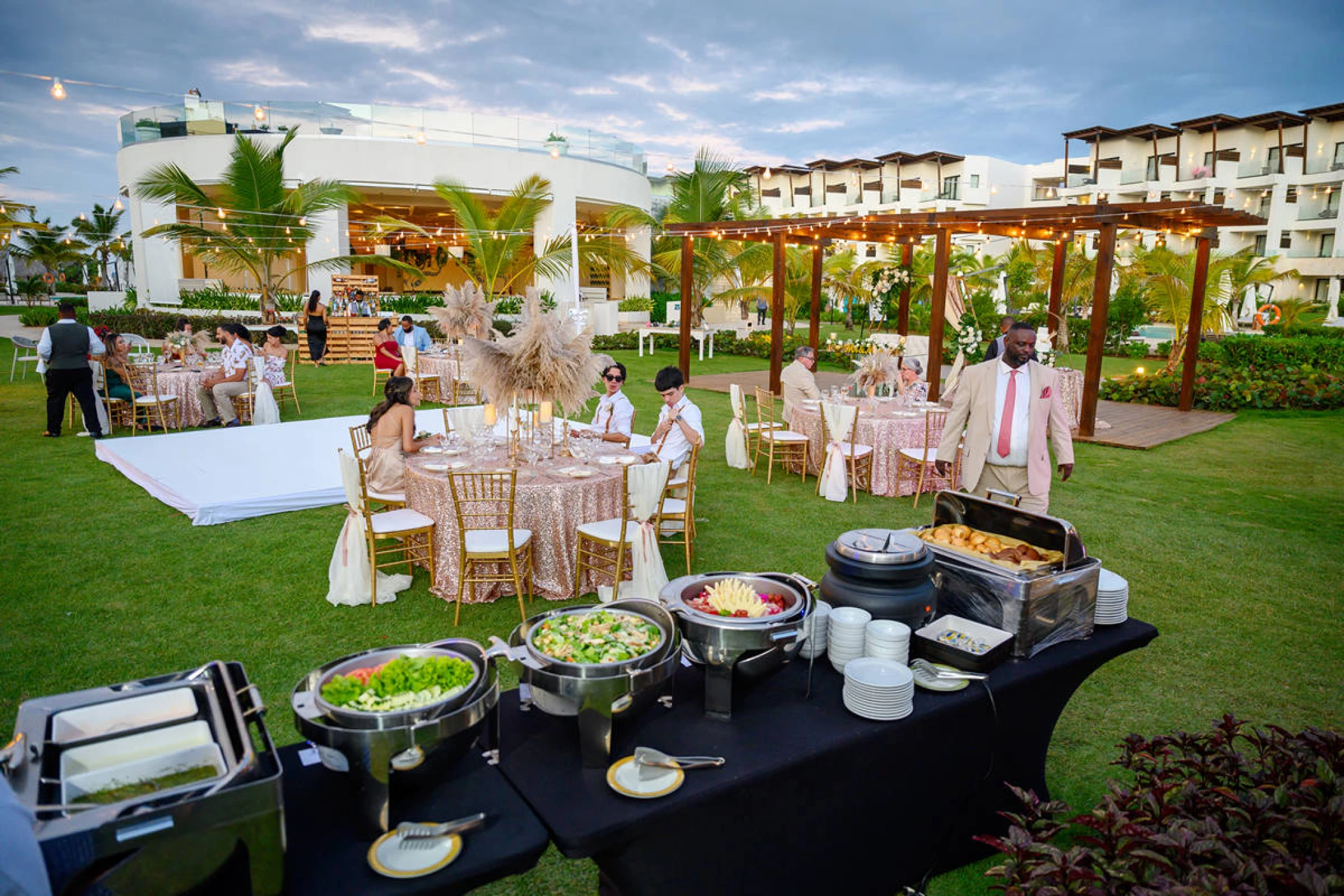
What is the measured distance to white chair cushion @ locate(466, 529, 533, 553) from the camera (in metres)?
4.95

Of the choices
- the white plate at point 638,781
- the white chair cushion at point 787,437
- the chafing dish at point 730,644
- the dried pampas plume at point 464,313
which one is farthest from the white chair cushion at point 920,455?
the white plate at point 638,781

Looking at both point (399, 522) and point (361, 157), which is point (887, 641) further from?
point (361, 157)

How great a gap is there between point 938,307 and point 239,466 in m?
9.82

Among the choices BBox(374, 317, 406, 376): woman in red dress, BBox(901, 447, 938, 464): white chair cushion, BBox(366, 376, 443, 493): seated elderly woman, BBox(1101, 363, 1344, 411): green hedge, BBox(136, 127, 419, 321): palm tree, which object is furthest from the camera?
BBox(136, 127, 419, 321): palm tree

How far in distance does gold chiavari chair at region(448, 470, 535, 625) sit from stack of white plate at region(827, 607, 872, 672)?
281 centimetres

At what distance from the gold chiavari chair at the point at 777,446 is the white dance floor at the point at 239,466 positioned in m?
1.78

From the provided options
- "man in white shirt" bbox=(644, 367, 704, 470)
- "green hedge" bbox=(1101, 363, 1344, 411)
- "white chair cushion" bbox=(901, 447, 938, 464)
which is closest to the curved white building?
"green hedge" bbox=(1101, 363, 1344, 411)

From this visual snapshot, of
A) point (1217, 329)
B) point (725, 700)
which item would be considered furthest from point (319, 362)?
point (1217, 329)

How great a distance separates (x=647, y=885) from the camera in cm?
201

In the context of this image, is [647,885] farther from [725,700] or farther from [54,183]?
[54,183]

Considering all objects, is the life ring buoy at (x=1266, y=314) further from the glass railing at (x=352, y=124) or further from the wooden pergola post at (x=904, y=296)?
the glass railing at (x=352, y=124)

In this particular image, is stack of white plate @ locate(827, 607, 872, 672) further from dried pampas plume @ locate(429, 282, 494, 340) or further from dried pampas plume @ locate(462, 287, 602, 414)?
dried pampas plume @ locate(429, 282, 494, 340)

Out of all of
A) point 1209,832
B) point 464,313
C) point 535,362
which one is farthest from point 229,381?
point 1209,832

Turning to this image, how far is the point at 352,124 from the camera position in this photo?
22828 mm
